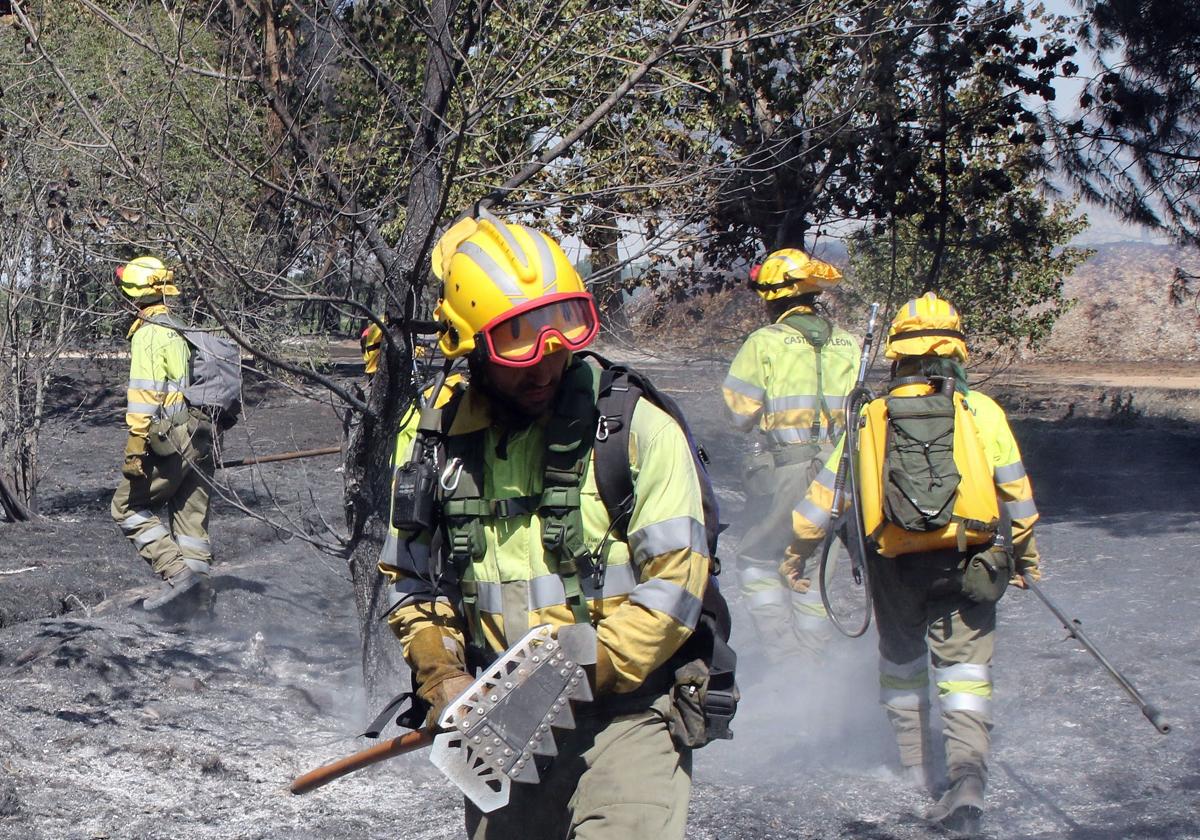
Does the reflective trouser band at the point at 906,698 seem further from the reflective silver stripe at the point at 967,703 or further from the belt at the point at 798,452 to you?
the belt at the point at 798,452

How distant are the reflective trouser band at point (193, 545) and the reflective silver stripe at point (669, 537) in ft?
18.3

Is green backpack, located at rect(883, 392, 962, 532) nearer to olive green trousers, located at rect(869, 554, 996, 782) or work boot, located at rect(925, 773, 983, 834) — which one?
olive green trousers, located at rect(869, 554, 996, 782)

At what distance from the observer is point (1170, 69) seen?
465 inches

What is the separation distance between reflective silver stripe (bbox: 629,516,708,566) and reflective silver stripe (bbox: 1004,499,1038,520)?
2416 mm

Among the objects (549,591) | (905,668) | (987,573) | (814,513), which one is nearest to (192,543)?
(814,513)

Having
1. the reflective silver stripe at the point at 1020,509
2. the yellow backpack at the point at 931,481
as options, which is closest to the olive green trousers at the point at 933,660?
the yellow backpack at the point at 931,481

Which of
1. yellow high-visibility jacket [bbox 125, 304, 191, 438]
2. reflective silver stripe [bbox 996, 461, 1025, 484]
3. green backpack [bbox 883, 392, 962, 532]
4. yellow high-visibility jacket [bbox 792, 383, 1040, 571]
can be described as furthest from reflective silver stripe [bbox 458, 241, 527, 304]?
yellow high-visibility jacket [bbox 125, 304, 191, 438]

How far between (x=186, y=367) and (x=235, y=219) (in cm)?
131

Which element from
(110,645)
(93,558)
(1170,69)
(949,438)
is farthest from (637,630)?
(1170,69)

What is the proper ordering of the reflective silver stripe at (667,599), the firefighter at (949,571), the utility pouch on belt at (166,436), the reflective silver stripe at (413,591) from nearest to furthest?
the reflective silver stripe at (667,599) → the reflective silver stripe at (413,591) → the firefighter at (949,571) → the utility pouch on belt at (166,436)

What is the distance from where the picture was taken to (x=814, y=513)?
5316mm

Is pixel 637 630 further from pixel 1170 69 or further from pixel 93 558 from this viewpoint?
pixel 1170 69

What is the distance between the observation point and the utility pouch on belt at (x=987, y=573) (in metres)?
4.77

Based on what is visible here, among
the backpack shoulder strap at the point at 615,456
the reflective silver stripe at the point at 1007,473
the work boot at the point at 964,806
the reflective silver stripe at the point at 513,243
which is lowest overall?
the work boot at the point at 964,806
